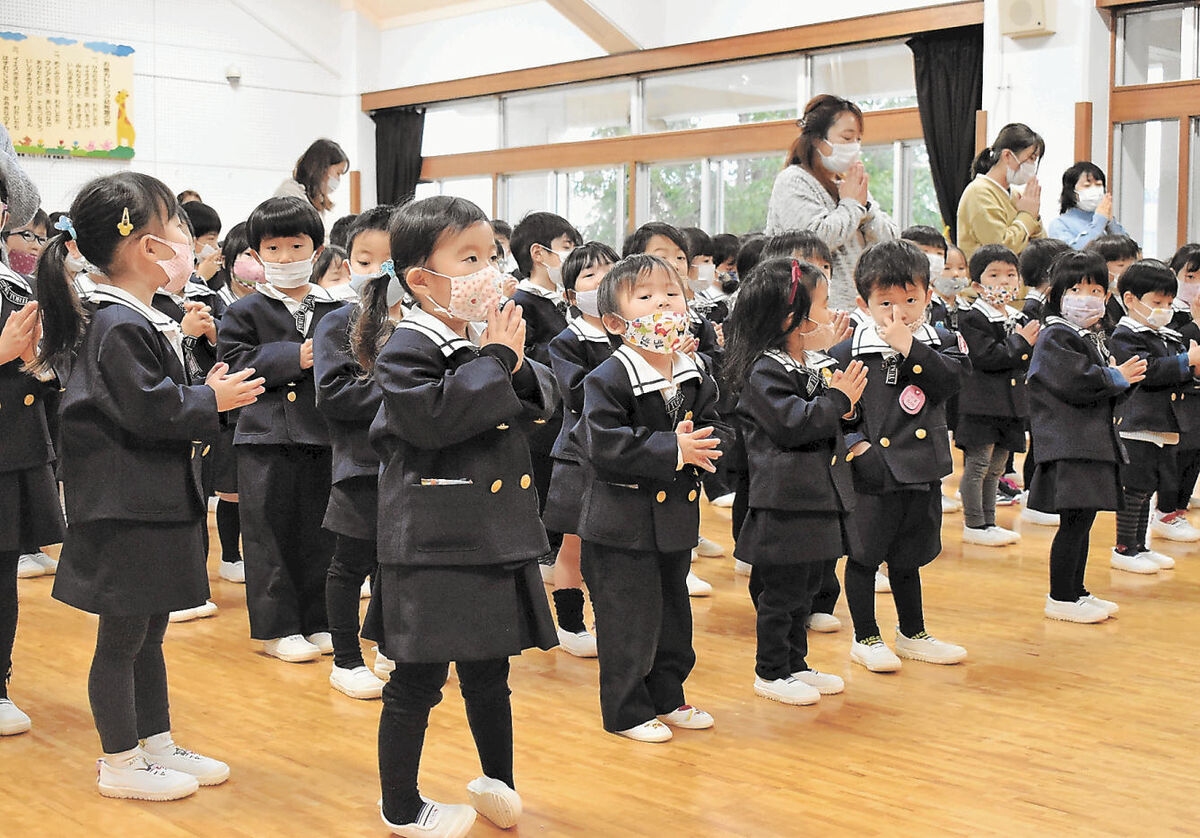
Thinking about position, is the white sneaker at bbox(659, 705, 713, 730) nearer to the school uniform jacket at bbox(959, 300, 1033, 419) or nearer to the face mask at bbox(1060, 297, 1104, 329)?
the face mask at bbox(1060, 297, 1104, 329)

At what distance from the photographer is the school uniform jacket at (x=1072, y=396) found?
12.4 feet

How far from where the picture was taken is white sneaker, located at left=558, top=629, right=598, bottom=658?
11.5 feet

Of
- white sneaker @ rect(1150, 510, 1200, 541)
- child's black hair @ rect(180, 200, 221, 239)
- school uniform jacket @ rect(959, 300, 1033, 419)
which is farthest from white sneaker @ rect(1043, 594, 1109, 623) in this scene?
child's black hair @ rect(180, 200, 221, 239)

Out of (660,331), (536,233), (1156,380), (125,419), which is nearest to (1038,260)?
(1156,380)

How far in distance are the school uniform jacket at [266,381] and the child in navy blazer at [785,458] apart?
1141 mm

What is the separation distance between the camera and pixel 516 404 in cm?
218

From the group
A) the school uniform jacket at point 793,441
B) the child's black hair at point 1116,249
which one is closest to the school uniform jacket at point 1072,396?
the school uniform jacket at point 793,441

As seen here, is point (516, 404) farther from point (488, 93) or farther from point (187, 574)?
point (488, 93)

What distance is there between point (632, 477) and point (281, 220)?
126 cm

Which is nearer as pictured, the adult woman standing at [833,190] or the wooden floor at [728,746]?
the wooden floor at [728,746]

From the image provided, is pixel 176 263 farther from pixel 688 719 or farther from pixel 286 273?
pixel 688 719

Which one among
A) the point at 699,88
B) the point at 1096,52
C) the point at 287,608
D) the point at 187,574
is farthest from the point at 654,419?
the point at 699,88

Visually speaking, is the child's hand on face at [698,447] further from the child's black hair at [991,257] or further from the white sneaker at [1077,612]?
the child's black hair at [991,257]

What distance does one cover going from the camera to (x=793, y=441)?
9.78ft
